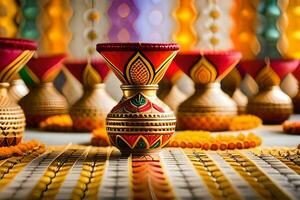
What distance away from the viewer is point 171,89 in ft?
13.5

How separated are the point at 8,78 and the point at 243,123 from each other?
1.46 meters

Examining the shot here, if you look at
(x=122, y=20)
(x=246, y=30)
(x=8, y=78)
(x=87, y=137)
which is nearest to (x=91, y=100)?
(x=87, y=137)

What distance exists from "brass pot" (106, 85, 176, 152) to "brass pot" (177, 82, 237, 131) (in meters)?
1.20

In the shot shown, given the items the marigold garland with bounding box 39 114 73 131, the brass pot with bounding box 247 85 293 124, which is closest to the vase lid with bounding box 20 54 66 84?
the marigold garland with bounding box 39 114 73 131

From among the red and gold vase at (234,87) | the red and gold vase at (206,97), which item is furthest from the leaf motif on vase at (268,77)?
the red and gold vase at (206,97)

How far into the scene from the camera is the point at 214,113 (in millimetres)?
3699

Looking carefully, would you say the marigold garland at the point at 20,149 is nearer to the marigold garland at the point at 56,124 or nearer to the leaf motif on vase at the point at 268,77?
the marigold garland at the point at 56,124

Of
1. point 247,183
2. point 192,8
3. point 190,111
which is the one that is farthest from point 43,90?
point 247,183

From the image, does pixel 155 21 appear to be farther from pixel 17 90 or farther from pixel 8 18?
pixel 17 90

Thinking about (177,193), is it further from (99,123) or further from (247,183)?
(99,123)

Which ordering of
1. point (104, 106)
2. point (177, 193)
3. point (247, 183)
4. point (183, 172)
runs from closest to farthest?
1. point (177, 193)
2. point (247, 183)
3. point (183, 172)
4. point (104, 106)

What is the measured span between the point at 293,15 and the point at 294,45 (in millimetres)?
218

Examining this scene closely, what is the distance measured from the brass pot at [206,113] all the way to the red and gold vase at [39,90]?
0.75 meters

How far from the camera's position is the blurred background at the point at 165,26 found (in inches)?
196
